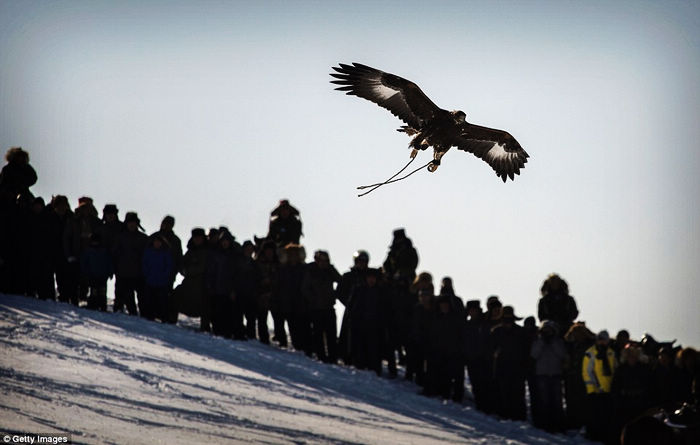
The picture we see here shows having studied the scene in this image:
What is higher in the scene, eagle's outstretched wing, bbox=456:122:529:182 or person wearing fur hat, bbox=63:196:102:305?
eagle's outstretched wing, bbox=456:122:529:182

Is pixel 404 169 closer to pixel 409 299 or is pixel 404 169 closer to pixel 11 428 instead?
pixel 11 428

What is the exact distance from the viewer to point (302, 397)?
19.2 metres

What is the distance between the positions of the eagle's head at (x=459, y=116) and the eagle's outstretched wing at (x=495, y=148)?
8 cm

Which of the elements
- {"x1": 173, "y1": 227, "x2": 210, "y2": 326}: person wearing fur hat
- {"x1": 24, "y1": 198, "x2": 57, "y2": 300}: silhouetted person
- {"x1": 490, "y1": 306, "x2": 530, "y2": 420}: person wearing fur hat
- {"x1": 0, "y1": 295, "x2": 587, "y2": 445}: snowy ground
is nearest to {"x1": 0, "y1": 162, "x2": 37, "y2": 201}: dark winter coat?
{"x1": 24, "y1": 198, "x2": 57, "y2": 300}: silhouetted person

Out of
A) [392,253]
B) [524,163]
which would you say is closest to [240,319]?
[392,253]

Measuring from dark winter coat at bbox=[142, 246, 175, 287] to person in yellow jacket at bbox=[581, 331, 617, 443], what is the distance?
21.8 ft

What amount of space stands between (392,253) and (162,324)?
397 centimetres

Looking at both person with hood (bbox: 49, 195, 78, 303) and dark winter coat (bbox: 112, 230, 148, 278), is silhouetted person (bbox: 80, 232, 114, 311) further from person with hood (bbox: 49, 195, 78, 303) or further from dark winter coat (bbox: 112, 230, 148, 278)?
person with hood (bbox: 49, 195, 78, 303)

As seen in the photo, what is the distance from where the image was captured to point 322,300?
21078 millimetres

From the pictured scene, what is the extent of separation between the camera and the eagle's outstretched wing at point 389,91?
1338 centimetres

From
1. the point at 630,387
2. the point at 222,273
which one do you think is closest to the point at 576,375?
the point at 630,387

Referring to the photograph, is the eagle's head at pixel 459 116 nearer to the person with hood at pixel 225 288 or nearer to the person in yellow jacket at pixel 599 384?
the person in yellow jacket at pixel 599 384

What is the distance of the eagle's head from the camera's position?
13.0m

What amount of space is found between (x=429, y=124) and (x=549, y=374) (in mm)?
7517
